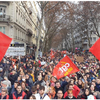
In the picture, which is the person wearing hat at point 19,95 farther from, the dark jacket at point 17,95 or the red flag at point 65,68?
the red flag at point 65,68

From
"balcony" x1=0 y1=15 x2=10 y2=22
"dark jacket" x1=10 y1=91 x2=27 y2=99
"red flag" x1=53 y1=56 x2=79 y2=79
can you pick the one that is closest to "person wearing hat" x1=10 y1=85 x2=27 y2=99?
"dark jacket" x1=10 y1=91 x2=27 y2=99

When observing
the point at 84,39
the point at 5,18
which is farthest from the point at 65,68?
the point at 84,39

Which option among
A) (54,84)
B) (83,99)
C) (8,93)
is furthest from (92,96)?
(8,93)

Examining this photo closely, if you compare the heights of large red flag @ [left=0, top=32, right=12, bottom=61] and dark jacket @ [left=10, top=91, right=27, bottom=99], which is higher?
large red flag @ [left=0, top=32, right=12, bottom=61]

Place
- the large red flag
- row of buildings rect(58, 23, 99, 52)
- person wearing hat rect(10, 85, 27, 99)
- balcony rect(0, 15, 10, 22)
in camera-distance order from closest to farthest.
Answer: person wearing hat rect(10, 85, 27, 99), the large red flag, balcony rect(0, 15, 10, 22), row of buildings rect(58, 23, 99, 52)

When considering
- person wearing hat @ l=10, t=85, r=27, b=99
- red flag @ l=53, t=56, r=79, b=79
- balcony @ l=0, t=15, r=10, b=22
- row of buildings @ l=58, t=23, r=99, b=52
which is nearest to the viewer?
person wearing hat @ l=10, t=85, r=27, b=99

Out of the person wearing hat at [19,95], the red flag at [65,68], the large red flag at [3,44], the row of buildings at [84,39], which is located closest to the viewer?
the person wearing hat at [19,95]

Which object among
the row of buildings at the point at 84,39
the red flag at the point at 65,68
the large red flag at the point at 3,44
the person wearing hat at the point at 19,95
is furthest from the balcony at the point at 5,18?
the person wearing hat at the point at 19,95

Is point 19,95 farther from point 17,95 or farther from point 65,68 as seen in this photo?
point 65,68

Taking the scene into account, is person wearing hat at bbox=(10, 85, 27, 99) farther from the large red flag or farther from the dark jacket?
the large red flag

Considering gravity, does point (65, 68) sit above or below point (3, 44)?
below

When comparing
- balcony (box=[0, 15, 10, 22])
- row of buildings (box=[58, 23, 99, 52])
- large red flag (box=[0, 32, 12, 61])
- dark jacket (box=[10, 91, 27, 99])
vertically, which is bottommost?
dark jacket (box=[10, 91, 27, 99])

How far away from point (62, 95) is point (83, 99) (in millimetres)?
748

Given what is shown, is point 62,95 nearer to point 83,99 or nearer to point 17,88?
point 83,99
